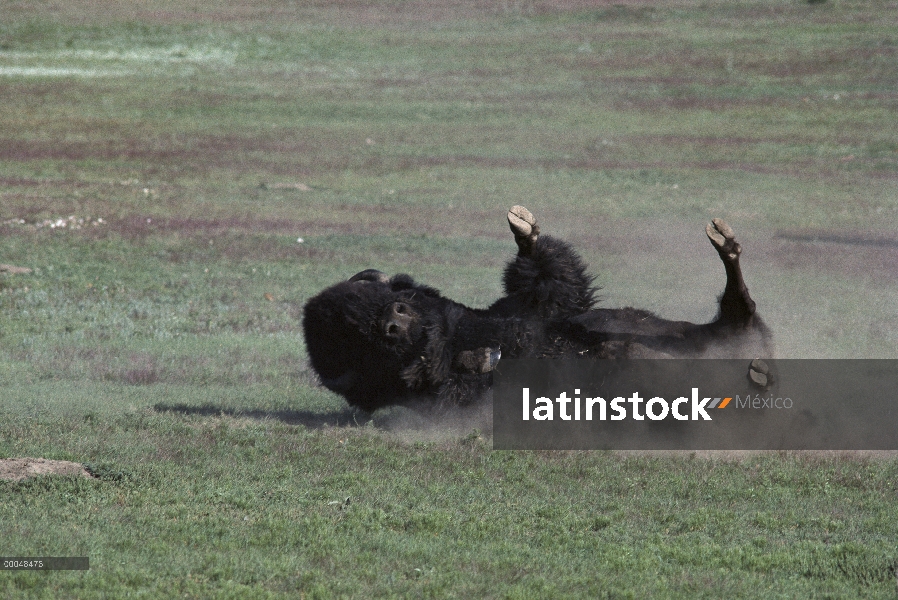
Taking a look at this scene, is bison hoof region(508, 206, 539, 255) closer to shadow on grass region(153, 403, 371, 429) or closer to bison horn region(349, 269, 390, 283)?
bison horn region(349, 269, 390, 283)

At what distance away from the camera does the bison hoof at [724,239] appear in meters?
7.20

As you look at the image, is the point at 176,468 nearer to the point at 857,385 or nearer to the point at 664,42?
the point at 857,385

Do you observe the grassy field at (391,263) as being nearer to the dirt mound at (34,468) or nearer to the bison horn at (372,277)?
the dirt mound at (34,468)

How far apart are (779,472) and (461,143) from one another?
A: 25528 mm

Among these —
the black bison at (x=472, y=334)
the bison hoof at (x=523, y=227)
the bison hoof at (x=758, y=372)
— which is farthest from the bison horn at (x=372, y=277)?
the bison hoof at (x=758, y=372)

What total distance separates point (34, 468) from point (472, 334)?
10.2 feet

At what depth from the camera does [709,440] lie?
7.77 meters

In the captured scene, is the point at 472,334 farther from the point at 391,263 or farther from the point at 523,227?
the point at 391,263

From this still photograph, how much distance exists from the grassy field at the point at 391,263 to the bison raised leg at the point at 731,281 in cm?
102

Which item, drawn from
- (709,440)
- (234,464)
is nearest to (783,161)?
(709,440)

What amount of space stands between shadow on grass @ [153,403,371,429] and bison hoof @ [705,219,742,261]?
3.03 meters

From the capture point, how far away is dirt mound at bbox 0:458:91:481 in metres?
6.02

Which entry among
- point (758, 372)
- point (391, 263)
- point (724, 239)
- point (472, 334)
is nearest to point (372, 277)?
point (472, 334)

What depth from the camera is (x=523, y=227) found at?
26.2 ft
